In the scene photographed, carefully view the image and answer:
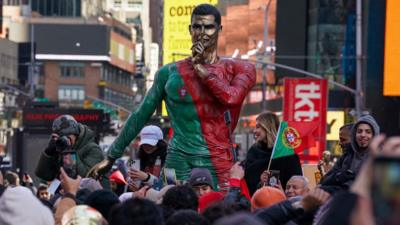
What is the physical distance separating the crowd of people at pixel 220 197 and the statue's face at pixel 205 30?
0.85 m

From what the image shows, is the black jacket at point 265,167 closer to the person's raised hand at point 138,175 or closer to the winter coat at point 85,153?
the person's raised hand at point 138,175

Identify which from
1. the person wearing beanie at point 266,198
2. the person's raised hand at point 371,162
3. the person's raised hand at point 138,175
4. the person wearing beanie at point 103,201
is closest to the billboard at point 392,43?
the person's raised hand at point 138,175

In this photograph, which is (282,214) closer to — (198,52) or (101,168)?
(198,52)

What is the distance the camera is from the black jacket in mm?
10820

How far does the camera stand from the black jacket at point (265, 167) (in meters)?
10.8

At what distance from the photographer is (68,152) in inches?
443

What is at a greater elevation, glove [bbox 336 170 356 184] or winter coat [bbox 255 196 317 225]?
winter coat [bbox 255 196 317 225]

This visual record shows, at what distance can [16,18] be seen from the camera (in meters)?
162

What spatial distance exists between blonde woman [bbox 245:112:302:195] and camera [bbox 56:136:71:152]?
1371 millimetres

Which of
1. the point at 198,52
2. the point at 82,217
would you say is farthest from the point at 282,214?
the point at 198,52

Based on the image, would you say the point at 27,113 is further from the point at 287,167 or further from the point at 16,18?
the point at 16,18

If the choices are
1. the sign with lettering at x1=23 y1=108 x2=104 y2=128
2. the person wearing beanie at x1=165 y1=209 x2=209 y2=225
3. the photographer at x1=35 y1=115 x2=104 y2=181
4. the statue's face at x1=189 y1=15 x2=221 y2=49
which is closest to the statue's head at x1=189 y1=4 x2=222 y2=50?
the statue's face at x1=189 y1=15 x2=221 y2=49

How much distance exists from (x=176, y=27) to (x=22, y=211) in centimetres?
5773

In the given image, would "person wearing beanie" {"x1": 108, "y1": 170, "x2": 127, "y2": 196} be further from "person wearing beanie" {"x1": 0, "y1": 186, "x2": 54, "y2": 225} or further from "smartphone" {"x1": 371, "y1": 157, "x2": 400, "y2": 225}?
"smartphone" {"x1": 371, "y1": 157, "x2": 400, "y2": 225}
